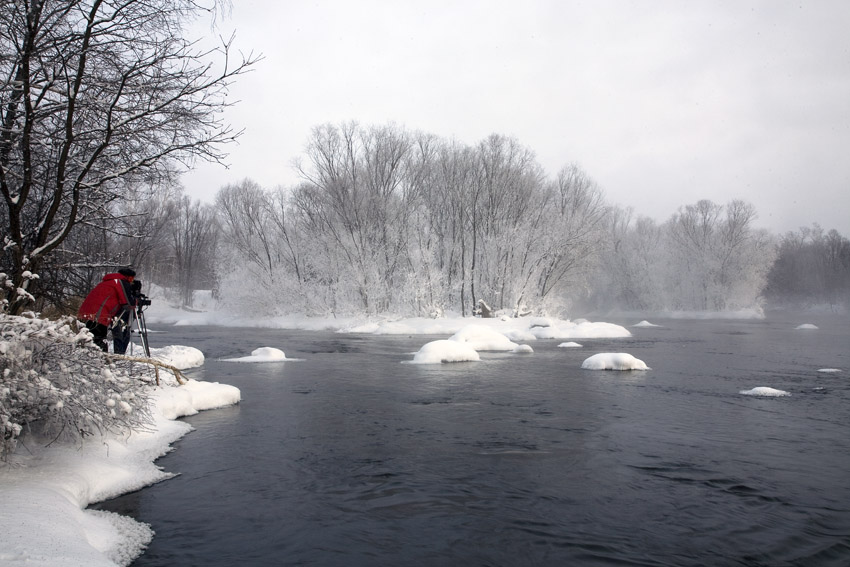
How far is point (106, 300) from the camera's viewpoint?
9156 millimetres

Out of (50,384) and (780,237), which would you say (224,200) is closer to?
(50,384)

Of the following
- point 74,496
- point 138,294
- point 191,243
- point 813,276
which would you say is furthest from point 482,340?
point 813,276

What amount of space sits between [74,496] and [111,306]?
4.67 meters

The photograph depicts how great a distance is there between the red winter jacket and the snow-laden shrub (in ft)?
11.3

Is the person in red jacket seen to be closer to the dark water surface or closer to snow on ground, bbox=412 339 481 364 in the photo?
the dark water surface

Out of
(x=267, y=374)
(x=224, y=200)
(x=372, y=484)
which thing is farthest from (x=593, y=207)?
(x=372, y=484)

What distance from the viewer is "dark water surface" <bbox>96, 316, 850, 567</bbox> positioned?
474 cm

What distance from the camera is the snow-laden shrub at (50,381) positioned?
4586 millimetres

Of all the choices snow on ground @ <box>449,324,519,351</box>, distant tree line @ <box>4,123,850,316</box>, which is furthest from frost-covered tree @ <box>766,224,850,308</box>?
snow on ground @ <box>449,324,519,351</box>

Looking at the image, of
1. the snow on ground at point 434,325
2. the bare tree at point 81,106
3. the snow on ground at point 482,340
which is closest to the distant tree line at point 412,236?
the snow on ground at point 434,325

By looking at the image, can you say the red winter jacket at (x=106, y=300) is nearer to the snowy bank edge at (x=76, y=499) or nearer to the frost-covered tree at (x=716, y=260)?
the snowy bank edge at (x=76, y=499)

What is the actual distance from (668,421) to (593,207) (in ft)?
119

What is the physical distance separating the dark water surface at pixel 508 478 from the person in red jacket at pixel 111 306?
6.05 feet

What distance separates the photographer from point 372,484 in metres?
6.21
